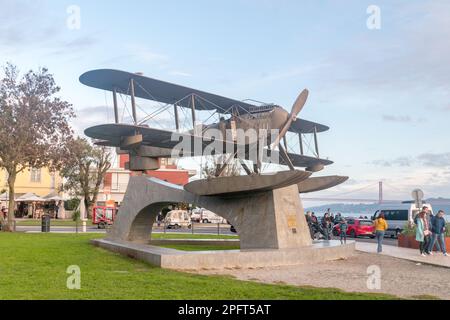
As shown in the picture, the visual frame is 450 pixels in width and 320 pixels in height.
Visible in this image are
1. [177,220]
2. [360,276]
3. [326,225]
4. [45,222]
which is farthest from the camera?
[177,220]

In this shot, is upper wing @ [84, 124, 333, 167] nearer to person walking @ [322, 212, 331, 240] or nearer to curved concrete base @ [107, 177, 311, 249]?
curved concrete base @ [107, 177, 311, 249]

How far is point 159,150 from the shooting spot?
70.3 feet

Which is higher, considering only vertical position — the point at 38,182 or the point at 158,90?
the point at 158,90

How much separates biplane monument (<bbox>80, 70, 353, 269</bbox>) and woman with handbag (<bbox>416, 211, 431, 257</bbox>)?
3373 mm

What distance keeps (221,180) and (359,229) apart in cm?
1983

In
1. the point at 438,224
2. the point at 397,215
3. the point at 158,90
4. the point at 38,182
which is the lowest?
the point at 438,224

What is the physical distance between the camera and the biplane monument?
15.8 metres

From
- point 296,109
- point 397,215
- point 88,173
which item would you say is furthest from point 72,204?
point 296,109

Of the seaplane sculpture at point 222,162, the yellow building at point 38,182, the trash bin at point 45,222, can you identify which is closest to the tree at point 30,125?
the trash bin at point 45,222

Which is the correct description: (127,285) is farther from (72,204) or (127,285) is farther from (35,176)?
(35,176)

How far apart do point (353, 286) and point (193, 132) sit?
33.7 ft

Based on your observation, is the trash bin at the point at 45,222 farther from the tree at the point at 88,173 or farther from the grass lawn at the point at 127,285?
the tree at the point at 88,173

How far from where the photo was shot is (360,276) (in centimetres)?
1258

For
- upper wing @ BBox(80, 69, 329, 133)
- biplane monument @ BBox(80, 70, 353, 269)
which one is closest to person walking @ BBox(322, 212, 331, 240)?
biplane monument @ BBox(80, 70, 353, 269)
